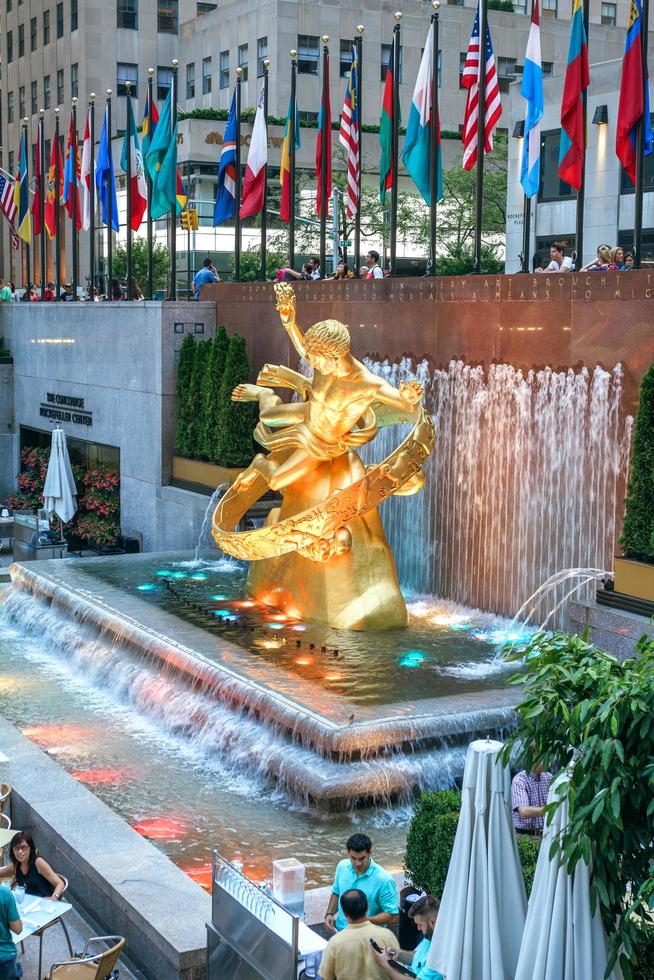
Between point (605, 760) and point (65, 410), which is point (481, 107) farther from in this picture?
point (65, 410)

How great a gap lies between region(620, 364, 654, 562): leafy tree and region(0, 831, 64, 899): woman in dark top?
7.18 metres

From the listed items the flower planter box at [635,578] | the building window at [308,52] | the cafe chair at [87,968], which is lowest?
the cafe chair at [87,968]

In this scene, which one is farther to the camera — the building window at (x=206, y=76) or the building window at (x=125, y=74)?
the building window at (x=125, y=74)

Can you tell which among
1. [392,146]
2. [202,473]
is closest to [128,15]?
[202,473]

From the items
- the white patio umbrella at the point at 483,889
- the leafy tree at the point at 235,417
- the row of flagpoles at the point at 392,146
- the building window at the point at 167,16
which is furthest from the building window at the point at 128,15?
the white patio umbrella at the point at 483,889

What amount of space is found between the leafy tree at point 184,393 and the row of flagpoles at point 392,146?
193cm

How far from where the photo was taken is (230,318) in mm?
23844

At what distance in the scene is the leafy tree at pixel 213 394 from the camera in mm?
22562

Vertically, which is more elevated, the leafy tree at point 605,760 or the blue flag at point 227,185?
the blue flag at point 227,185

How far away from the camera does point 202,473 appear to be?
22938mm

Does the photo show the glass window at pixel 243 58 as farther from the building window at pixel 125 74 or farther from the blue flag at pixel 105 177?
the blue flag at pixel 105 177

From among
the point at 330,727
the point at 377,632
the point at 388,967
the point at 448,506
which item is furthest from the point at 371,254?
the point at 388,967

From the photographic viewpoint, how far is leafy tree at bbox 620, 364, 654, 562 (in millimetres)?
14125

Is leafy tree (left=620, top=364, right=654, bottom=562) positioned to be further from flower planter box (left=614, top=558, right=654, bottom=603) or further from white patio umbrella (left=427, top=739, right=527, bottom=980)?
white patio umbrella (left=427, top=739, right=527, bottom=980)
